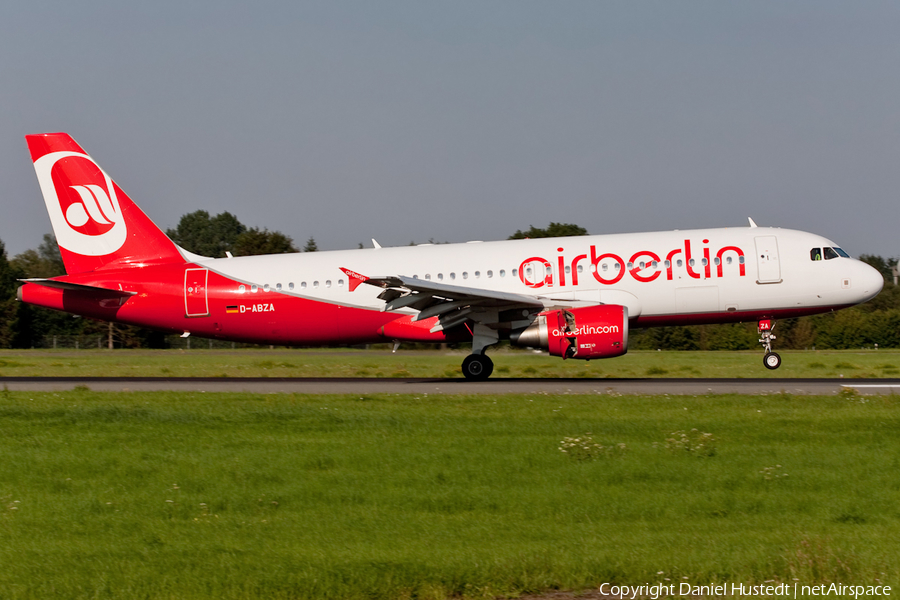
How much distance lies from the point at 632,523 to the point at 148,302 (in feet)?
62.9

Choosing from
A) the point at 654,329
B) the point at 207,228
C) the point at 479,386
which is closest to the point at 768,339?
the point at 479,386

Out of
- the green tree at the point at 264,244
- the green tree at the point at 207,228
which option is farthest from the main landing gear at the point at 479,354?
the green tree at the point at 207,228

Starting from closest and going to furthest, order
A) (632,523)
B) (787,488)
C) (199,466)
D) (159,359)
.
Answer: (632,523) < (787,488) < (199,466) < (159,359)

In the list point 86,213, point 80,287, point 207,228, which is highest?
point 207,228

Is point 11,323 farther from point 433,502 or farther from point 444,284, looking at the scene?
point 433,502

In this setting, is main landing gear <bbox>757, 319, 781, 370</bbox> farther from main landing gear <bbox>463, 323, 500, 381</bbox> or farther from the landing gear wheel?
the landing gear wheel

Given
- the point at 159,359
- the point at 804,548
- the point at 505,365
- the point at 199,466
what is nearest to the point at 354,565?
the point at 804,548

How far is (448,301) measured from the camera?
73.0 feet

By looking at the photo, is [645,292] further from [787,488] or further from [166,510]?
[166,510]

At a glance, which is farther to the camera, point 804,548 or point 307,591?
point 804,548

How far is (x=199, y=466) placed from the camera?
11078 mm

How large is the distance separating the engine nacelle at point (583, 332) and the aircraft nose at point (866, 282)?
21.6 ft

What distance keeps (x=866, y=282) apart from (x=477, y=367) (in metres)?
10.6

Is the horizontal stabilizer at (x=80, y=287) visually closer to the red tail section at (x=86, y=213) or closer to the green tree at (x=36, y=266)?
the red tail section at (x=86, y=213)
